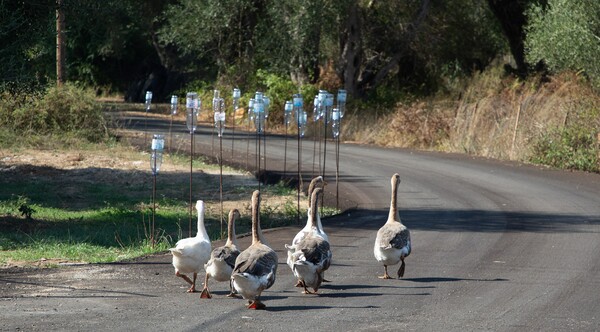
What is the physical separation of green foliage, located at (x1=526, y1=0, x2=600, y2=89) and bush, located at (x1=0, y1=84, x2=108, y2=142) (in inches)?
551

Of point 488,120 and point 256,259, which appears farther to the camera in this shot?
point 488,120

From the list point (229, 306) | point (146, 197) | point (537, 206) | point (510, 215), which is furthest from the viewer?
point (146, 197)

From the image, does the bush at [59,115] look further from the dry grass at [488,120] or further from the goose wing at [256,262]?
the goose wing at [256,262]

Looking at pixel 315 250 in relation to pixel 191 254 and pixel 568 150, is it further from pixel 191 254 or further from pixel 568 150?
pixel 568 150

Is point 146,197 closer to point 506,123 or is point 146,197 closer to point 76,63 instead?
point 506,123

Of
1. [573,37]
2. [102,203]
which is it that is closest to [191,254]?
[102,203]

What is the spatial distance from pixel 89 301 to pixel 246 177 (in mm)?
14314

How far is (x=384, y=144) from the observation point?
35.7m

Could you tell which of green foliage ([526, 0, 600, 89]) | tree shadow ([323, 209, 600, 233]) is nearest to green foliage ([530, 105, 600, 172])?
green foliage ([526, 0, 600, 89])

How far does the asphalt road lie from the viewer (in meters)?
10.2

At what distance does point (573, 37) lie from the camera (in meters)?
28.4

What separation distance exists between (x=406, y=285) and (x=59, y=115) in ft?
73.1

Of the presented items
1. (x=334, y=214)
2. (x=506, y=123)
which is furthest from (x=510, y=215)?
(x=506, y=123)

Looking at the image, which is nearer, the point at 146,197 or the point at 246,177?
the point at 146,197
